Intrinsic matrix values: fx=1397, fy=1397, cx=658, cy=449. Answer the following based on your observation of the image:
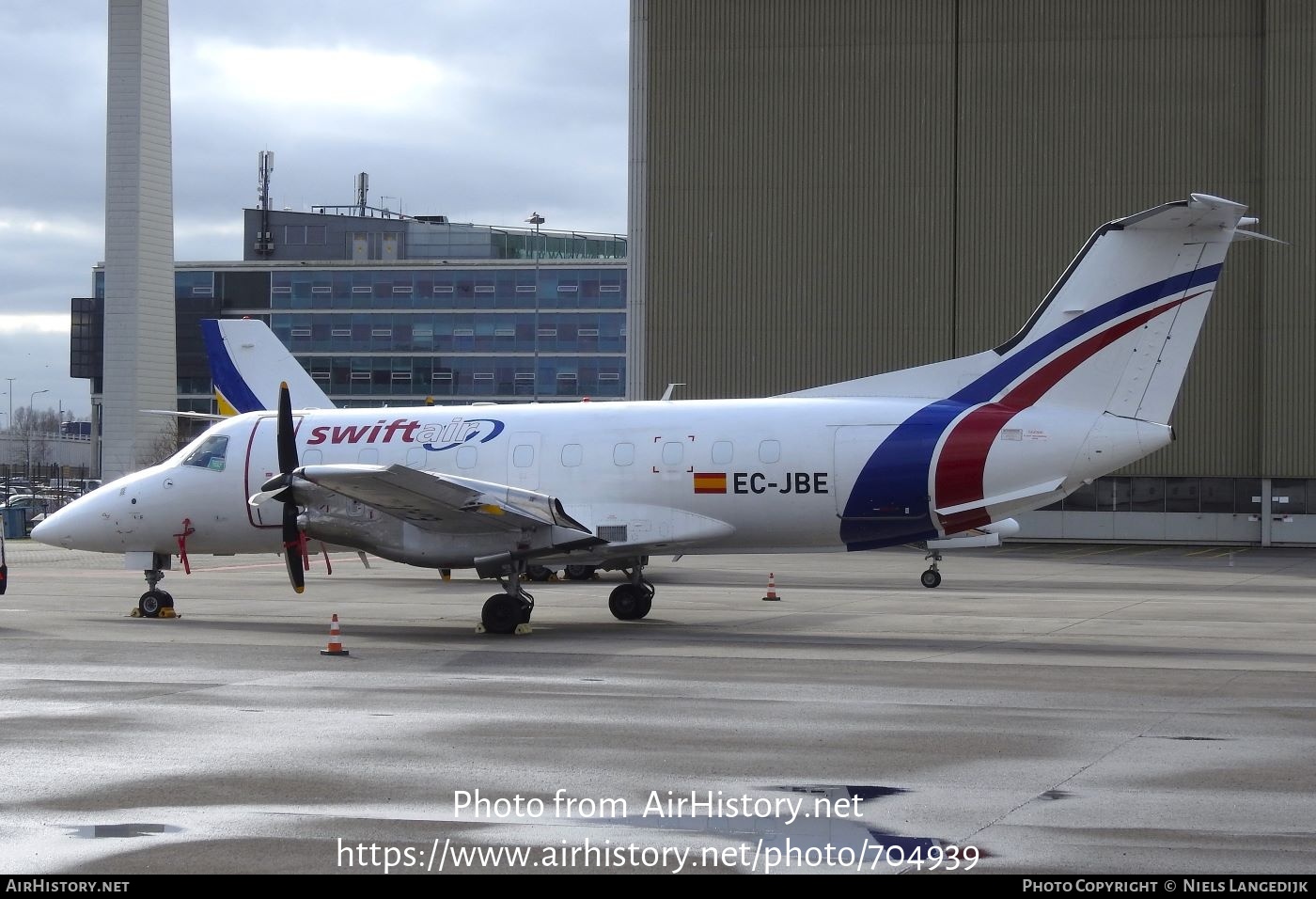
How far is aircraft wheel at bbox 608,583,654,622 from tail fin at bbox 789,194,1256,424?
21.5 ft

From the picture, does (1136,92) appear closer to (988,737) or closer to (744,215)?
(744,215)

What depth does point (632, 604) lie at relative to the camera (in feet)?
75.7

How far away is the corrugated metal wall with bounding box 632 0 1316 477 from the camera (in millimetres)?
50250

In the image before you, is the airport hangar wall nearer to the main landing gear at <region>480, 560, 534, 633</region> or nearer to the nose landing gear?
the nose landing gear

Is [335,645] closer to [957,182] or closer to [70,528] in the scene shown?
[70,528]

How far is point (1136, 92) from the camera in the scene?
51094 millimetres

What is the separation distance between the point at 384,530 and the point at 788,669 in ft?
23.2

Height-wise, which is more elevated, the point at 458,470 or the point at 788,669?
the point at 458,470

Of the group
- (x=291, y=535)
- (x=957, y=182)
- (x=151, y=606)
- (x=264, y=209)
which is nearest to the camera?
(x=291, y=535)

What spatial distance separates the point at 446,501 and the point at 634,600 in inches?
177

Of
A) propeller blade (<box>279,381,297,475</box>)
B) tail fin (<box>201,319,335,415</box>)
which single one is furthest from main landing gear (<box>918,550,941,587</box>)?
tail fin (<box>201,319,335,415</box>)

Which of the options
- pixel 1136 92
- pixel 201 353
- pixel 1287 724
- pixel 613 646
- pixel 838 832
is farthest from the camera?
pixel 201 353

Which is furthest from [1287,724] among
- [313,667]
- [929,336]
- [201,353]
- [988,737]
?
[201,353]

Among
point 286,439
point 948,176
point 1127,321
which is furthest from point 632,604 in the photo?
point 948,176
